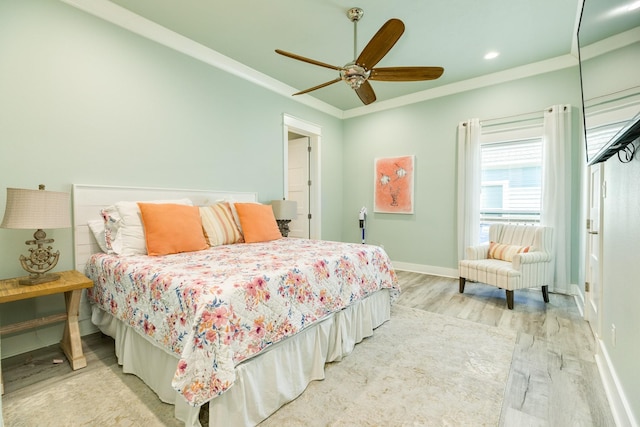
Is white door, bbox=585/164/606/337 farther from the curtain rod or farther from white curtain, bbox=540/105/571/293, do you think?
the curtain rod

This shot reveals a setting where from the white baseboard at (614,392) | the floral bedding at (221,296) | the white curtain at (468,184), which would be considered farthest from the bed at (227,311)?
the white curtain at (468,184)

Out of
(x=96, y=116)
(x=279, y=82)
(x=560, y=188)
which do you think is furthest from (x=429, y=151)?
(x=96, y=116)

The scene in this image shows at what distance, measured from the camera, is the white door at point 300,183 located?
507 cm

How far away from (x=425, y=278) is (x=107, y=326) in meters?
3.82

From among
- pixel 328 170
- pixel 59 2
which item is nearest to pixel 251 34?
pixel 59 2

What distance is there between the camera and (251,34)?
3035mm

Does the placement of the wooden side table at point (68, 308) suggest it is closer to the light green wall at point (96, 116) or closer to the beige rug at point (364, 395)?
the beige rug at point (364, 395)

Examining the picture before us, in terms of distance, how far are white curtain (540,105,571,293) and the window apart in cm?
18

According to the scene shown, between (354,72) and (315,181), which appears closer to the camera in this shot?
(354,72)

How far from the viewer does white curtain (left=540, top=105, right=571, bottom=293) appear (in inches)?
135

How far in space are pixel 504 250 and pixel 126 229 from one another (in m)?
3.99

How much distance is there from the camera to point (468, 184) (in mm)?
4086

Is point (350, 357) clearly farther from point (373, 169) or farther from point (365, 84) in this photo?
point (373, 169)

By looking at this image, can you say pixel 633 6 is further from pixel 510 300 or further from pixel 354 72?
pixel 510 300
